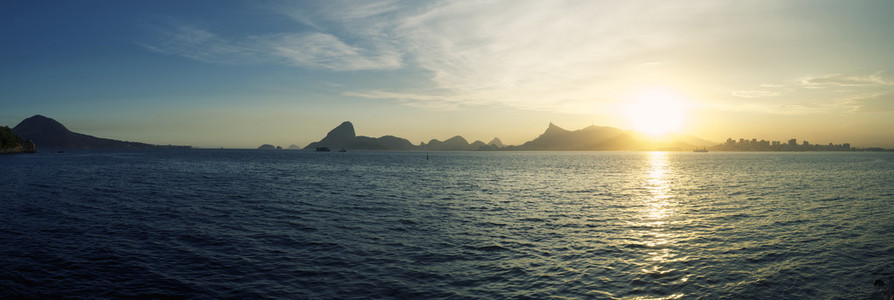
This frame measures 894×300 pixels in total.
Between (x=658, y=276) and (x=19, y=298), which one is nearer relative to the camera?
(x=19, y=298)

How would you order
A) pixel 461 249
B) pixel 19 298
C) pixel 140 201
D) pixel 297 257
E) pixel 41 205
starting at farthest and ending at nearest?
pixel 140 201
pixel 41 205
pixel 461 249
pixel 297 257
pixel 19 298

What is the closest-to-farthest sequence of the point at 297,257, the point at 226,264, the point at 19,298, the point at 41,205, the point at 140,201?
the point at 19,298 → the point at 226,264 → the point at 297,257 → the point at 41,205 → the point at 140,201

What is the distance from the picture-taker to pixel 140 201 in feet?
153

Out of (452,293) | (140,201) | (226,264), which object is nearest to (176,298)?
(226,264)

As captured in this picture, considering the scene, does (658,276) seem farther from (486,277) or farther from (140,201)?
(140,201)

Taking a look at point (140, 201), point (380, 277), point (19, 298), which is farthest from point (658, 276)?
point (140, 201)

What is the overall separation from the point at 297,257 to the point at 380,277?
254 inches

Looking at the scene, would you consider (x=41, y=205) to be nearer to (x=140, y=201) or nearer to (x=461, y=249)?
(x=140, y=201)

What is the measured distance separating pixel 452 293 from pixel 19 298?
1820 centimetres

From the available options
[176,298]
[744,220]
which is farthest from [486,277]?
[744,220]

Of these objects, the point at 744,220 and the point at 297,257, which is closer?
the point at 297,257

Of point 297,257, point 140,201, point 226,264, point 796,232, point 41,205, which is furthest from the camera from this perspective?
point 140,201

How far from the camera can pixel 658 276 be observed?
20703 millimetres

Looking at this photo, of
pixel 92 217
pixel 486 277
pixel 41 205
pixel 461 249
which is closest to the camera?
pixel 486 277
